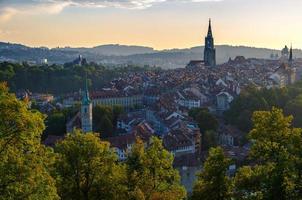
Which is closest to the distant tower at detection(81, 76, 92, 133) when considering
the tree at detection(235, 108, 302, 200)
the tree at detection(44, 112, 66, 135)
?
the tree at detection(44, 112, 66, 135)

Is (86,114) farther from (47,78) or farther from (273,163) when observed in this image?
(47,78)

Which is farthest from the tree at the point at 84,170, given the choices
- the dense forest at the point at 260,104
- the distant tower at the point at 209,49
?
the distant tower at the point at 209,49

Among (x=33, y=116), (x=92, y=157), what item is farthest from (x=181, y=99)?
(x=33, y=116)

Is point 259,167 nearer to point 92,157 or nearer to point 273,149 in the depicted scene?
point 273,149

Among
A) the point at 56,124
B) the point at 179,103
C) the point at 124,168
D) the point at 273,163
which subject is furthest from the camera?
the point at 179,103

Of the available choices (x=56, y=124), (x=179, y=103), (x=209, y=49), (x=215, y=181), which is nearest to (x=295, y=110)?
(x=56, y=124)

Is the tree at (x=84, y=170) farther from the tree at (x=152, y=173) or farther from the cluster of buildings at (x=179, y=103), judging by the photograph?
the cluster of buildings at (x=179, y=103)
